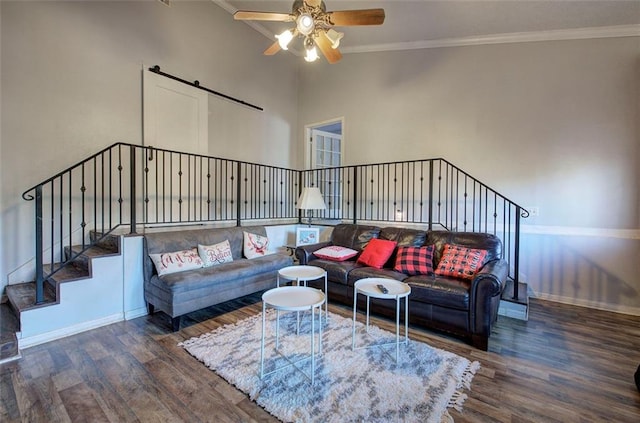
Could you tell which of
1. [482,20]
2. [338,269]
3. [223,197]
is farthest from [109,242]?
[482,20]

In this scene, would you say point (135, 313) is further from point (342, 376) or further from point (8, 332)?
point (342, 376)

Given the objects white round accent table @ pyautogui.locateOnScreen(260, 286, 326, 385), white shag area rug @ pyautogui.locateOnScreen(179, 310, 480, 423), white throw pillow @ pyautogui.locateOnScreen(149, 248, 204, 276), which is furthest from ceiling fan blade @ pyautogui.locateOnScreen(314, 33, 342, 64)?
white shag area rug @ pyautogui.locateOnScreen(179, 310, 480, 423)

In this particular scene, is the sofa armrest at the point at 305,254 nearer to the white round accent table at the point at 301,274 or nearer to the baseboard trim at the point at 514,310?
the white round accent table at the point at 301,274

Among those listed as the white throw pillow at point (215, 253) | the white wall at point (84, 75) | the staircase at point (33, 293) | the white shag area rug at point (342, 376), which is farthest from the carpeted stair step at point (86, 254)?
the white shag area rug at point (342, 376)

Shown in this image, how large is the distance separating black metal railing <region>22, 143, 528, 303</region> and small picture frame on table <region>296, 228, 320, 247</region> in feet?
2.16

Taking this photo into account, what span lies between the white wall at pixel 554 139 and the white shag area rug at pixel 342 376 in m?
2.44

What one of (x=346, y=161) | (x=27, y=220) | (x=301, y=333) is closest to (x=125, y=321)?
(x=27, y=220)

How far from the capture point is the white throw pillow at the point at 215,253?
3.28 metres

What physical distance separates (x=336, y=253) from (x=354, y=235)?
1.59 feet

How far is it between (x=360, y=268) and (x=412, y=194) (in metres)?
1.95

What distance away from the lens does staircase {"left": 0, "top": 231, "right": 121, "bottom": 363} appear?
2.32 meters

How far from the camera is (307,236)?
4.64 metres

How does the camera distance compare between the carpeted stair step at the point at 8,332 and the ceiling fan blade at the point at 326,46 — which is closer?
the carpeted stair step at the point at 8,332

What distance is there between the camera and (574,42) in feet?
11.6
